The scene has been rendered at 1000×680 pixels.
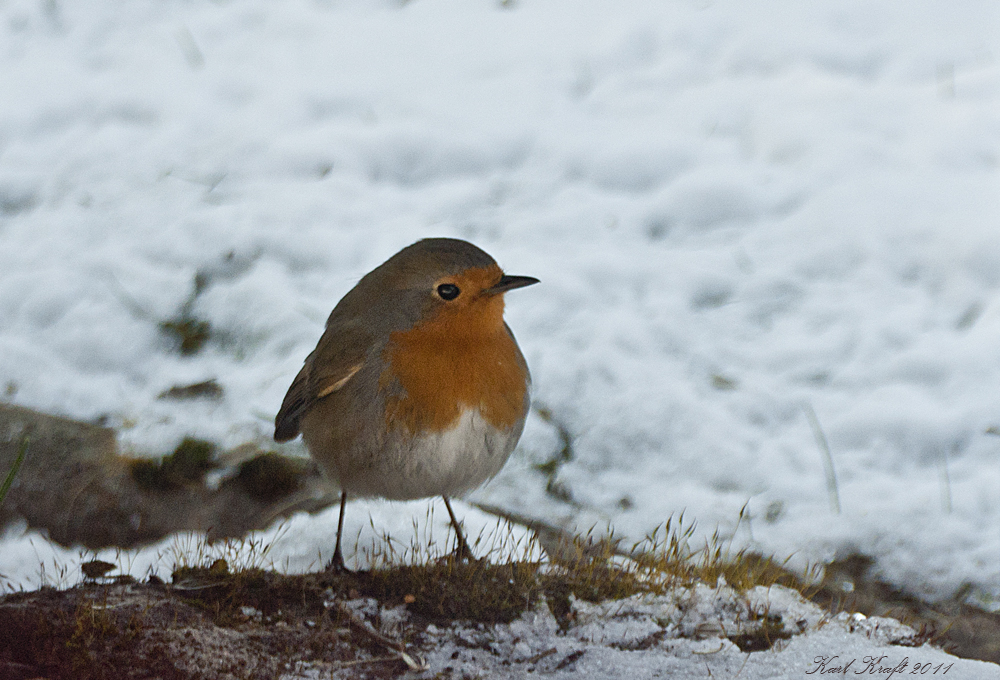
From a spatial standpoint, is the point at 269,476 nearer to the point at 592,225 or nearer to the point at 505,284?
the point at 505,284

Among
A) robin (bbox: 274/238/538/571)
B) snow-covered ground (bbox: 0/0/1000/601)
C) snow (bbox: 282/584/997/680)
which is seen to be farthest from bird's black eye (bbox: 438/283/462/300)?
snow-covered ground (bbox: 0/0/1000/601)

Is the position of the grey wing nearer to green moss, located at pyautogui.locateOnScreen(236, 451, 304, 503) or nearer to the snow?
green moss, located at pyautogui.locateOnScreen(236, 451, 304, 503)

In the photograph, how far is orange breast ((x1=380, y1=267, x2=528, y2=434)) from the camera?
283cm

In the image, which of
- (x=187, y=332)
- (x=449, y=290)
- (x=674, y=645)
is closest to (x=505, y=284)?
(x=449, y=290)

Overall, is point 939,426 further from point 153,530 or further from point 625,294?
point 153,530

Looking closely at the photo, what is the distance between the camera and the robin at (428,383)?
284 cm

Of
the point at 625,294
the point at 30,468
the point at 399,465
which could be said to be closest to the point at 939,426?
the point at 625,294

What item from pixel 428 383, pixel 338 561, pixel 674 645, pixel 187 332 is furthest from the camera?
pixel 187 332

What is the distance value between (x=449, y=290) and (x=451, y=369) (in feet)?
0.78

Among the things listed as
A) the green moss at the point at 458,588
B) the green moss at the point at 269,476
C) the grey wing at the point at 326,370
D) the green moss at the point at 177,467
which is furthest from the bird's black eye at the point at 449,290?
the green moss at the point at 177,467

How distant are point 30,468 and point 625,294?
2998 mm

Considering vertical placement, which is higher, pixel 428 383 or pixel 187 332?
pixel 428 383

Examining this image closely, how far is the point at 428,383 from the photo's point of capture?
112 inches

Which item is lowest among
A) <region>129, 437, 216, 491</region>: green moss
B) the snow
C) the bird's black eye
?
the snow
